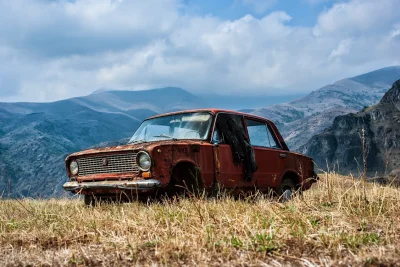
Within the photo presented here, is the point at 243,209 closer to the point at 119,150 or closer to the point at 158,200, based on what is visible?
the point at 158,200

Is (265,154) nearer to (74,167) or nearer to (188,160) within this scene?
(188,160)

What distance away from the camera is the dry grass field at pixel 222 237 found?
247 centimetres

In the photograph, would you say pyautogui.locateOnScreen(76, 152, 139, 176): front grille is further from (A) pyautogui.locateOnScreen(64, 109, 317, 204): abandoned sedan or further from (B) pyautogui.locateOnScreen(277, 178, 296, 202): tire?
(B) pyautogui.locateOnScreen(277, 178, 296, 202): tire

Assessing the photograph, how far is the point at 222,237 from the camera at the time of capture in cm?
284

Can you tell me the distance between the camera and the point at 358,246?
2617 mm

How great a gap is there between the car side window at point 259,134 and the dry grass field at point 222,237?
2.52 m

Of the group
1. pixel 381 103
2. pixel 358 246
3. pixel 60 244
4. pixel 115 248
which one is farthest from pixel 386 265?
pixel 381 103

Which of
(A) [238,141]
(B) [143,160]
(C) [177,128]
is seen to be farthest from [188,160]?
(A) [238,141]

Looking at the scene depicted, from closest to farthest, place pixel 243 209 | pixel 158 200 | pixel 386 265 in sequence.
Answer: pixel 386 265, pixel 243 209, pixel 158 200

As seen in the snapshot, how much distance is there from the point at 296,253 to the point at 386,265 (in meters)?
0.54

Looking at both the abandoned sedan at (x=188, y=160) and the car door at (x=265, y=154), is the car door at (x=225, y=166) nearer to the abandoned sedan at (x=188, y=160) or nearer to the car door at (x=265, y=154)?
the abandoned sedan at (x=188, y=160)

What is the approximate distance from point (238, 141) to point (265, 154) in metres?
0.84

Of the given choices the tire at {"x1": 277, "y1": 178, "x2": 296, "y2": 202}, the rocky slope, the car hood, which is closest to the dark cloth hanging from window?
the car hood

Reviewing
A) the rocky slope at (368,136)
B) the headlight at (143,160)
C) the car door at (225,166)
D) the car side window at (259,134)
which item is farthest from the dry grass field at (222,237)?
the rocky slope at (368,136)
